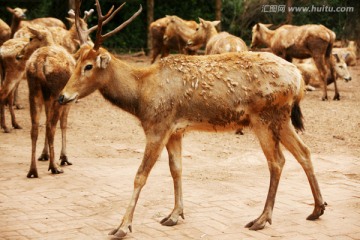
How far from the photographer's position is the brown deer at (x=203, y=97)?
6.74 metres

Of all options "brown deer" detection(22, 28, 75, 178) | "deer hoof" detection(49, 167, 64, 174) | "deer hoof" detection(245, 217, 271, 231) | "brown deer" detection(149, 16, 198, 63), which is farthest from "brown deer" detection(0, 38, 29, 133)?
"brown deer" detection(149, 16, 198, 63)

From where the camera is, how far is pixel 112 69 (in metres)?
7.04

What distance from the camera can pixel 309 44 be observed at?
1750cm

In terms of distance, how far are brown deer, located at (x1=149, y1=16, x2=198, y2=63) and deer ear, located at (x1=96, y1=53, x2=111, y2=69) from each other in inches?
505

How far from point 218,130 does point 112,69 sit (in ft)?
4.51

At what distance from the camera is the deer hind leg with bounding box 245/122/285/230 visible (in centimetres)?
674

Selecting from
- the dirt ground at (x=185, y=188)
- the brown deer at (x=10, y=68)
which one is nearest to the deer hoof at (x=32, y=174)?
the dirt ground at (x=185, y=188)

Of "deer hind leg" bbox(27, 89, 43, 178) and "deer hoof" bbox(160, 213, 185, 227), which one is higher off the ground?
"deer hind leg" bbox(27, 89, 43, 178)

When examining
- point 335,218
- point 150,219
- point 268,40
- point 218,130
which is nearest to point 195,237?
point 150,219

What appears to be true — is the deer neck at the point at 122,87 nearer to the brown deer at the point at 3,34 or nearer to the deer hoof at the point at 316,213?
the deer hoof at the point at 316,213

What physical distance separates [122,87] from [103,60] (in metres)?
0.37

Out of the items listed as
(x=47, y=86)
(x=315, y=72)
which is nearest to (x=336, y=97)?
(x=315, y=72)

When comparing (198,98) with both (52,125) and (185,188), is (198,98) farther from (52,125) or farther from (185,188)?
(52,125)

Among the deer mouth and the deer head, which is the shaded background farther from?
the deer mouth
